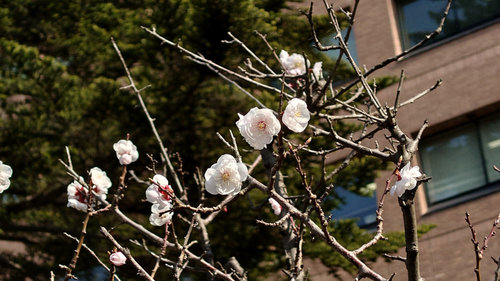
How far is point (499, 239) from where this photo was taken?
11.6 m

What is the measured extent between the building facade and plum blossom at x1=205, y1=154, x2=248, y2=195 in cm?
870

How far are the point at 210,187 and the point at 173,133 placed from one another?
547 cm

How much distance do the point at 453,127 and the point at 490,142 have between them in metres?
0.71

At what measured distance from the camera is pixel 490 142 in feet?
41.6

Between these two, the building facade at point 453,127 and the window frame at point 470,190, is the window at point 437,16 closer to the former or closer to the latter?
the building facade at point 453,127

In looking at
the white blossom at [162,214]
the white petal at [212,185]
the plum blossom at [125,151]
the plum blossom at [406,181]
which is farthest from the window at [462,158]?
the white petal at [212,185]

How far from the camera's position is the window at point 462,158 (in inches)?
497

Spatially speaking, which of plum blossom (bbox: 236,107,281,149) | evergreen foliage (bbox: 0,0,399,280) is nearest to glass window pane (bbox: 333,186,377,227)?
evergreen foliage (bbox: 0,0,399,280)

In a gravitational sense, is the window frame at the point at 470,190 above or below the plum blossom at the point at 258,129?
above

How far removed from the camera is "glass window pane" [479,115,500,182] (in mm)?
12562

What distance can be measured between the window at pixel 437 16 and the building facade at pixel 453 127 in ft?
0.05

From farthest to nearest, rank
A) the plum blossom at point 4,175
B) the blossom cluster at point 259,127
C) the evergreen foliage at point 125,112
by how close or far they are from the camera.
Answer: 1. the evergreen foliage at point 125,112
2. the plum blossom at point 4,175
3. the blossom cluster at point 259,127

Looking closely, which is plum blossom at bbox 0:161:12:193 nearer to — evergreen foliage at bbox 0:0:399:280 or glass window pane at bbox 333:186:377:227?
evergreen foliage at bbox 0:0:399:280

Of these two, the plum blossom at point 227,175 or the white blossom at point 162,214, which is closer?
the plum blossom at point 227,175
